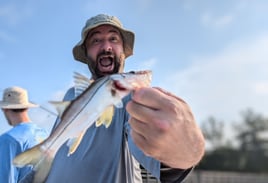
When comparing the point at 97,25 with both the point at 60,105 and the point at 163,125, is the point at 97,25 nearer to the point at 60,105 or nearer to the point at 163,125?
the point at 60,105

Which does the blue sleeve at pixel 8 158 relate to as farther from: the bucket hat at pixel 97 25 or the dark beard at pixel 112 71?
the dark beard at pixel 112 71

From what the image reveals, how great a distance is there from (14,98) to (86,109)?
3188mm

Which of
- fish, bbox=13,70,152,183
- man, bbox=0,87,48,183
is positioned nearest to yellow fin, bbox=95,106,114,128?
fish, bbox=13,70,152,183

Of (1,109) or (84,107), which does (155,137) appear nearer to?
(84,107)

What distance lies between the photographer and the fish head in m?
1.11

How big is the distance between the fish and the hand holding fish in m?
0.06

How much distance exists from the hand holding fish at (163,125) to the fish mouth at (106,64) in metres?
1.10

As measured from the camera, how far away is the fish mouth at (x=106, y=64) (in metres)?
2.21

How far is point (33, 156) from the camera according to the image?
3.73ft

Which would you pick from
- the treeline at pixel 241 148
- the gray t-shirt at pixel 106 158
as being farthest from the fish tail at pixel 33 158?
the treeline at pixel 241 148

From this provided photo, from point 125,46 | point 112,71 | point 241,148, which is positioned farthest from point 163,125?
point 241,148

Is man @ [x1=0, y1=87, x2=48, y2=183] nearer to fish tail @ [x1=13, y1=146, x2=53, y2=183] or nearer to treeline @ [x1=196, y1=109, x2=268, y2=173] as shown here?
fish tail @ [x1=13, y1=146, x2=53, y2=183]

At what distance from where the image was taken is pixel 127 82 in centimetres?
112

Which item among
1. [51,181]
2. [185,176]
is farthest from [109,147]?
[185,176]
